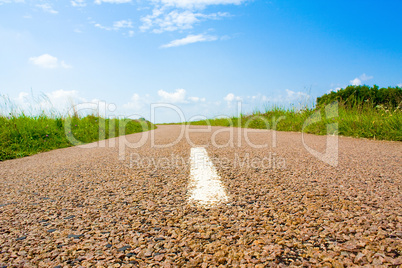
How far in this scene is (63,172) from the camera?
9.68 ft

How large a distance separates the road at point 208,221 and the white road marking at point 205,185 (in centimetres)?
3

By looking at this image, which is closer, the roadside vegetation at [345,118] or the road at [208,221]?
the road at [208,221]

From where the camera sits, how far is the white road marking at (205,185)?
5.65 ft

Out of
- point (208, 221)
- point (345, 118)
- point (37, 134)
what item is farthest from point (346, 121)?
point (37, 134)

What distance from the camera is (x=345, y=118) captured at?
7754mm

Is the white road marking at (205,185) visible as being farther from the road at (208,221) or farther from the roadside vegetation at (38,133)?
the roadside vegetation at (38,133)

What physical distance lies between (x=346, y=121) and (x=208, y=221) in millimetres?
7420

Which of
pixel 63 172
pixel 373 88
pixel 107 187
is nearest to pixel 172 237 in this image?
pixel 107 187

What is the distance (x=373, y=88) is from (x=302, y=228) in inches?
807

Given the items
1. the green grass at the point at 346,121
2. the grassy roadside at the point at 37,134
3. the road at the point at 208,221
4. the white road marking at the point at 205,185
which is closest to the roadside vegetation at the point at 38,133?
the grassy roadside at the point at 37,134

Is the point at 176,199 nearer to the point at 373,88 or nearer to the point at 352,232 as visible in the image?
the point at 352,232

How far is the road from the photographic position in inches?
43.2

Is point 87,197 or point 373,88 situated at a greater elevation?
point 373,88

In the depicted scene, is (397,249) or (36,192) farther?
(36,192)
